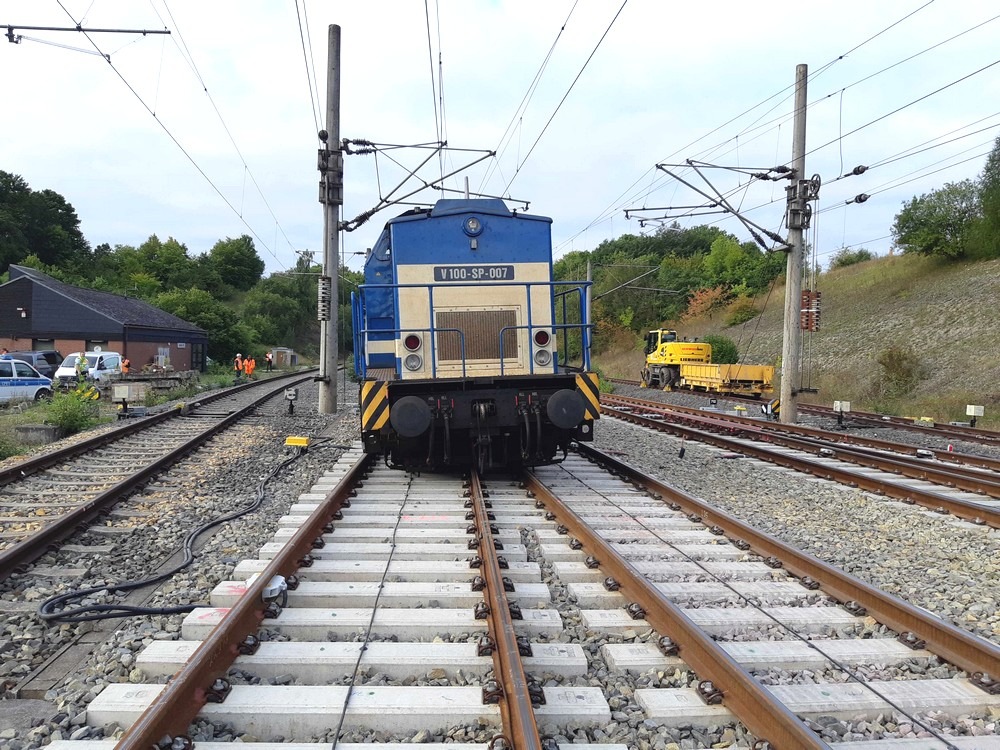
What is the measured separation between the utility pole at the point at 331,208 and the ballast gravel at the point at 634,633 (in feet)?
17.1

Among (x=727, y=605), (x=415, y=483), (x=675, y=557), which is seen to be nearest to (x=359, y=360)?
(x=415, y=483)

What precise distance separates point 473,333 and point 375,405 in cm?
154

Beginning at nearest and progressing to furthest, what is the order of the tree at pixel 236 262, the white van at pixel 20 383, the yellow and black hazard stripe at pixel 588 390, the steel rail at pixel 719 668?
the steel rail at pixel 719 668 < the yellow and black hazard stripe at pixel 588 390 < the white van at pixel 20 383 < the tree at pixel 236 262

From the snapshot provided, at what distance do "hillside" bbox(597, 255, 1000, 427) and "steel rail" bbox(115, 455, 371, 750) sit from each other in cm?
1927

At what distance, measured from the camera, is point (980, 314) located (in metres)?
30.2

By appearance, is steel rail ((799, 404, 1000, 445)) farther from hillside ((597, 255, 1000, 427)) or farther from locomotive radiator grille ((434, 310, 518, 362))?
locomotive radiator grille ((434, 310, 518, 362))

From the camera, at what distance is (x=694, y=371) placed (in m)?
28.1

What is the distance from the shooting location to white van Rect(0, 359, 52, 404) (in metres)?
18.6

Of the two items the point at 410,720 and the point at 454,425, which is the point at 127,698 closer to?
the point at 410,720

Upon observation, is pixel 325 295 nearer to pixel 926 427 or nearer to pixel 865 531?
pixel 865 531

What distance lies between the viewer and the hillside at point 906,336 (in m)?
23.2

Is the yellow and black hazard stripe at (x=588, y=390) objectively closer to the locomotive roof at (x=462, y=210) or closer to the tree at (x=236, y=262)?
Answer: the locomotive roof at (x=462, y=210)

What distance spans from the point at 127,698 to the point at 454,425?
4805 millimetres

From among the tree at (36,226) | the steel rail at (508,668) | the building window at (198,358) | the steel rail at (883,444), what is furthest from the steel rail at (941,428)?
the tree at (36,226)
